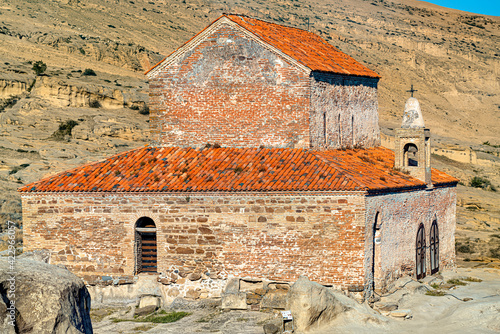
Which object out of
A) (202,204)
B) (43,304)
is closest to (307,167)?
(202,204)

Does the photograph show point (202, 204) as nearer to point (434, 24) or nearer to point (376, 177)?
point (376, 177)

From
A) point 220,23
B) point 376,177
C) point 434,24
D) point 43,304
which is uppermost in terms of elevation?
point 434,24

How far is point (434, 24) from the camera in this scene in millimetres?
102812

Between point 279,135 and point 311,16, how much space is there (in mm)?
79984

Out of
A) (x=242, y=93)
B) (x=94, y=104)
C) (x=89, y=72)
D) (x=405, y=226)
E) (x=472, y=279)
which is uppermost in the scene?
(x=89, y=72)

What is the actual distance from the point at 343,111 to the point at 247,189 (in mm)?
6953

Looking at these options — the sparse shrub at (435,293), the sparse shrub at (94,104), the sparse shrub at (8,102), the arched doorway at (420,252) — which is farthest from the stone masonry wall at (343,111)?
the sparse shrub at (8,102)

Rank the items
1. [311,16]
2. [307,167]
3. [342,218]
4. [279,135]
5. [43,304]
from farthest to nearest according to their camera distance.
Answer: [311,16] → [279,135] → [307,167] → [342,218] → [43,304]

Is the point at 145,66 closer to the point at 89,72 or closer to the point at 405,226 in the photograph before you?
the point at 89,72

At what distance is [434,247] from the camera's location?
1003 inches

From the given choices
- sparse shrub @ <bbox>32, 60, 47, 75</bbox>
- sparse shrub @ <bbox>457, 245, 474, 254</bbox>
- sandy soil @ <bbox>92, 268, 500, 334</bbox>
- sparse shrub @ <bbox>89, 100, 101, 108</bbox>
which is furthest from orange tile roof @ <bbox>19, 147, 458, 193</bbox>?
sparse shrub @ <bbox>32, 60, 47, 75</bbox>

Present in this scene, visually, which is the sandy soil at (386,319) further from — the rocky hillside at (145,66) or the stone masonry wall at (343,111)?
the rocky hillside at (145,66)

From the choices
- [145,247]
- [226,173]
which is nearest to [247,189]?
[226,173]

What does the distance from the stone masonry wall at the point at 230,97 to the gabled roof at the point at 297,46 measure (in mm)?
287
